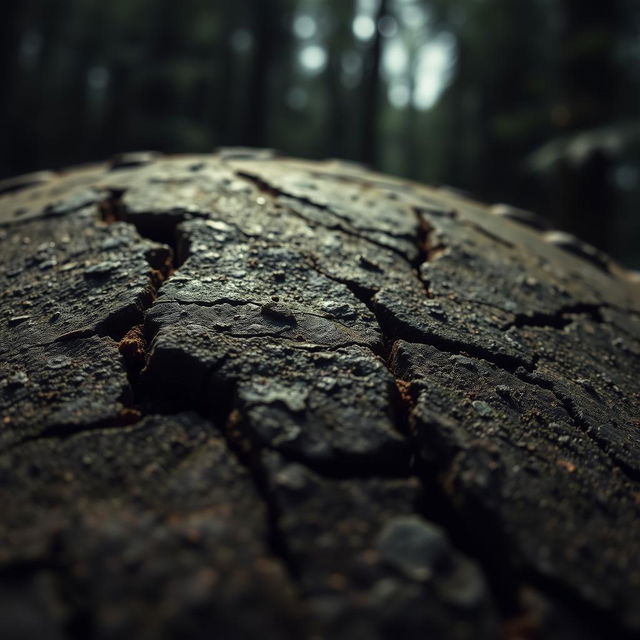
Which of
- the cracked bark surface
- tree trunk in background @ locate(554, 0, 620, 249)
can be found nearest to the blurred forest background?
tree trunk in background @ locate(554, 0, 620, 249)

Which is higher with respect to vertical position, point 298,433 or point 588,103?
point 588,103

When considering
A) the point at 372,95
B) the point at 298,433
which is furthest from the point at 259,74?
the point at 298,433

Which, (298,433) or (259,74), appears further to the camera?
(259,74)

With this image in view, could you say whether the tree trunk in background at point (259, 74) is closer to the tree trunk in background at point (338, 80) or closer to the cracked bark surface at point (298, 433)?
the tree trunk in background at point (338, 80)

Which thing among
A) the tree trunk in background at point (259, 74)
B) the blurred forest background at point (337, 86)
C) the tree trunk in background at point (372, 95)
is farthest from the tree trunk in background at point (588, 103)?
the tree trunk in background at point (259, 74)

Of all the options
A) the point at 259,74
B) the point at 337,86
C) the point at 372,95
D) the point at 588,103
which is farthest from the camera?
the point at 337,86

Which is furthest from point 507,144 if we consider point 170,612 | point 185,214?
point 170,612

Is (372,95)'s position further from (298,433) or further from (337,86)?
(337,86)

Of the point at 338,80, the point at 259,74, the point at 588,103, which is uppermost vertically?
the point at 338,80
